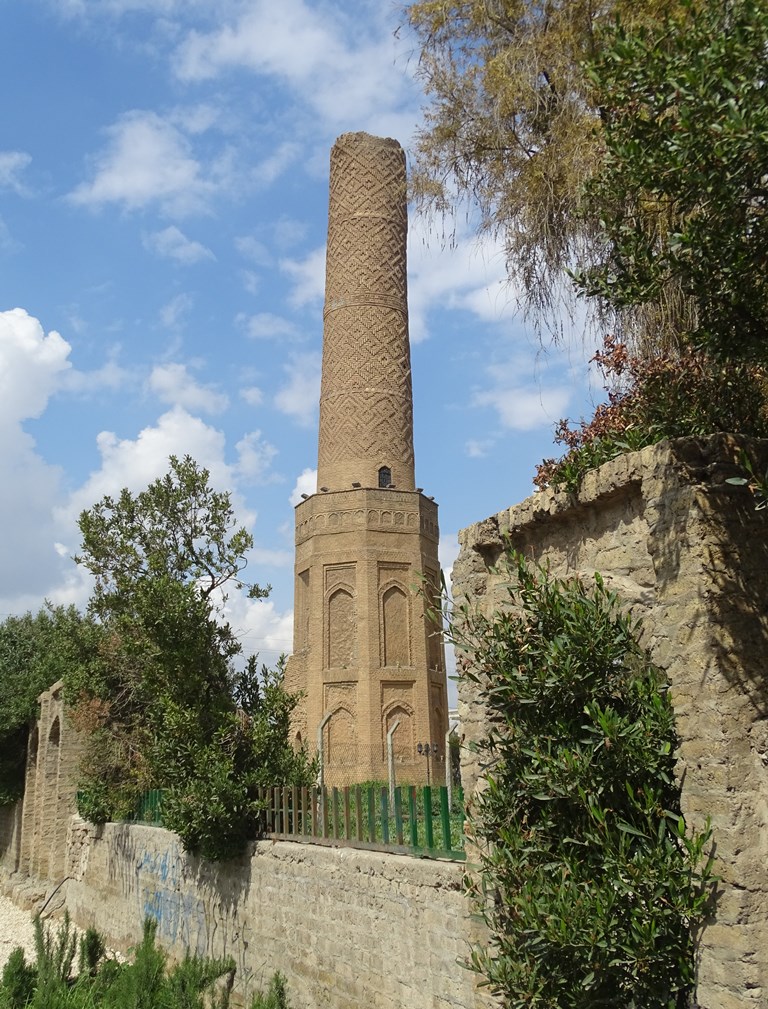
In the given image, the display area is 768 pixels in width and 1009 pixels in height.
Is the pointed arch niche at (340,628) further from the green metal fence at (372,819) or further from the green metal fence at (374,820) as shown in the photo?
the green metal fence at (374,820)

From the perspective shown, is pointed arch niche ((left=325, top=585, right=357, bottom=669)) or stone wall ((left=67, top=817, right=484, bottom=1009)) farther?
pointed arch niche ((left=325, top=585, right=357, bottom=669))

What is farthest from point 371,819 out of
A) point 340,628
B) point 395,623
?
point 395,623

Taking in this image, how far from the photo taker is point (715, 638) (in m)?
3.94

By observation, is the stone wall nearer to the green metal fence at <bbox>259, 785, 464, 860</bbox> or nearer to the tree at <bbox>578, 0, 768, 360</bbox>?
the green metal fence at <bbox>259, 785, 464, 860</bbox>

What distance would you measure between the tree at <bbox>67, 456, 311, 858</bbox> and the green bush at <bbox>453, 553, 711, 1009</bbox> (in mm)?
5289

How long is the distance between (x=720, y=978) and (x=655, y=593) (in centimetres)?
167

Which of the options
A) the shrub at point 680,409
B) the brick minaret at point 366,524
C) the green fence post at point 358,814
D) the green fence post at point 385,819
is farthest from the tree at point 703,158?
the brick minaret at point 366,524

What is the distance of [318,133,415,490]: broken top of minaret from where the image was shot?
2486cm

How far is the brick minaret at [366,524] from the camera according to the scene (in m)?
22.8

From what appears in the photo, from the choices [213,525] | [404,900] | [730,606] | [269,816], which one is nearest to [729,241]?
[730,606]

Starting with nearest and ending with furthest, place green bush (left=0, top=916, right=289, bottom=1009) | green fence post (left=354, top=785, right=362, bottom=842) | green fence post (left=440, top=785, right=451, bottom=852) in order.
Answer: green fence post (left=440, top=785, right=451, bottom=852), green fence post (left=354, top=785, right=362, bottom=842), green bush (left=0, top=916, right=289, bottom=1009)

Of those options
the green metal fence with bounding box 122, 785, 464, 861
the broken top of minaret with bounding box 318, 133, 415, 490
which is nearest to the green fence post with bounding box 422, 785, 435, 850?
the green metal fence with bounding box 122, 785, 464, 861

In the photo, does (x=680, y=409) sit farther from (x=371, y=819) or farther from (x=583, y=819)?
(x=371, y=819)

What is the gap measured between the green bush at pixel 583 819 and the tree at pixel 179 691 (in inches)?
208
